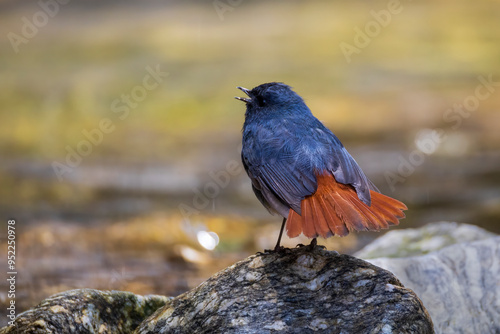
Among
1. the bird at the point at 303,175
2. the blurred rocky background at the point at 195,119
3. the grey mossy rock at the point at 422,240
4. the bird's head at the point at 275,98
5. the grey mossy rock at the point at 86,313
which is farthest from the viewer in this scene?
the blurred rocky background at the point at 195,119

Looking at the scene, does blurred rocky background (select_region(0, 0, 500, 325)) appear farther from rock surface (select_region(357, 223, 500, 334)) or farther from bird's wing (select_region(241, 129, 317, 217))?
rock surface (select_region(357, 223, 500, 334))

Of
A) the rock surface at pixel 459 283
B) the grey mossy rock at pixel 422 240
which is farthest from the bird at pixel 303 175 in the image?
the grey mossy rock at pixel 422 240

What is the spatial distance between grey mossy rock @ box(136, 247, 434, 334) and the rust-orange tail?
12.8 inches

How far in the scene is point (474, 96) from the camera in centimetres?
1380

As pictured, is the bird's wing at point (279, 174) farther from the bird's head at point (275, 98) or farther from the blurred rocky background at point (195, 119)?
the blurred rocky background at point (195, 119)

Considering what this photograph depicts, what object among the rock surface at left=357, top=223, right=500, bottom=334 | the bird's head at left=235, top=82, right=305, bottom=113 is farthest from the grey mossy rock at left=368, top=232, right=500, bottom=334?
the bird's head at left=235, top=82, right=305, bottom=113

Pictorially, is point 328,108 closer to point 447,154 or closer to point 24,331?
point 447,154

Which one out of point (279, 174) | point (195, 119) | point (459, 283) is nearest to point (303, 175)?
point (279, 174)

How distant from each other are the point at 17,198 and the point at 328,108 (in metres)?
6.09

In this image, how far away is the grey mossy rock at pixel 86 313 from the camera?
3.84 metres

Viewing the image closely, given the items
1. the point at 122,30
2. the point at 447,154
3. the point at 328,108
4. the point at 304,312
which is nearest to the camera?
the point at 304,312

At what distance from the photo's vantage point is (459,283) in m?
4.53

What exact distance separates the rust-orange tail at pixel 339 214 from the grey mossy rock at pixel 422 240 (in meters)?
1.83

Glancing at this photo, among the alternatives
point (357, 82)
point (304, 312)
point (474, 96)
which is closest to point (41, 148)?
point (357, 82)
